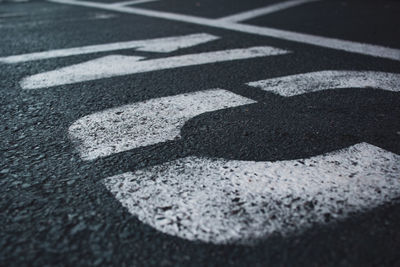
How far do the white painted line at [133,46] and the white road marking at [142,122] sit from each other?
1637mm

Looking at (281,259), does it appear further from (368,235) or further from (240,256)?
(368,235)

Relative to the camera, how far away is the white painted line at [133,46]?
13.6ft

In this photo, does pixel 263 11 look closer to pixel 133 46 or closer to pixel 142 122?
pixel 133 46

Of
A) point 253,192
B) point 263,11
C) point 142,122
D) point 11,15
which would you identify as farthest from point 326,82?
point 11,15

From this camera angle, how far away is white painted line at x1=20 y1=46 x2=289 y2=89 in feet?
11.0

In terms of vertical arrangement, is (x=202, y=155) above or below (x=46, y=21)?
below

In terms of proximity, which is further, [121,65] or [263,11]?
[263,11]

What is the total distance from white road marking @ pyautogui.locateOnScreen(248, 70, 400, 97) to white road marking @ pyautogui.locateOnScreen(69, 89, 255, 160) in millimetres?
355

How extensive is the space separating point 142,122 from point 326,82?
1.49m

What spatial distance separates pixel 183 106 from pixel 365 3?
20.9 feet

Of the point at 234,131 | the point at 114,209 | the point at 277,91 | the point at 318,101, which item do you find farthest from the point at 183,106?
the point at 114,209

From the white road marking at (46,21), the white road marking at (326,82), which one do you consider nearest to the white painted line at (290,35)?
the white road marking at (46,21)

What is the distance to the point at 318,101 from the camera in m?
2.68

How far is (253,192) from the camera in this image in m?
1.64
